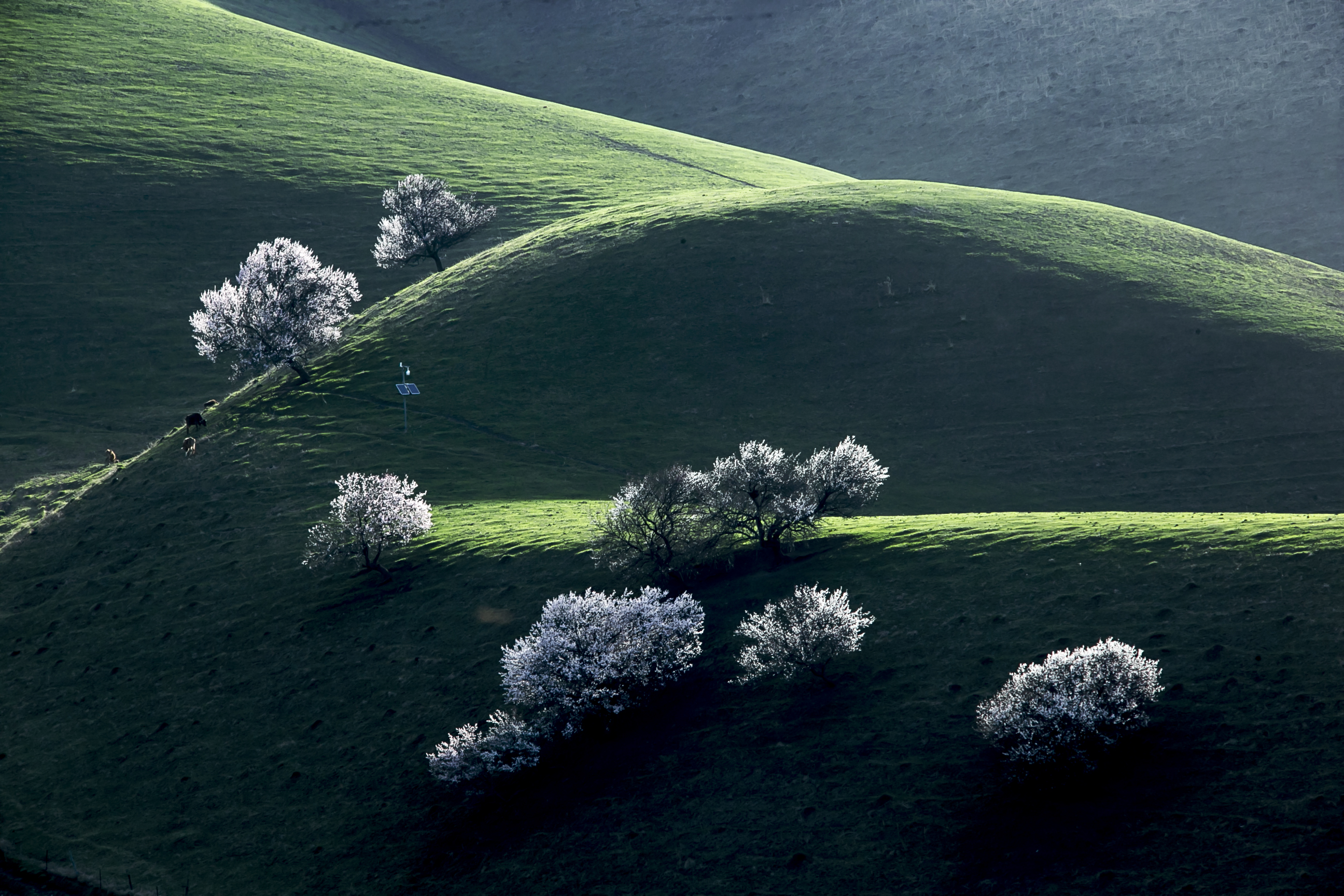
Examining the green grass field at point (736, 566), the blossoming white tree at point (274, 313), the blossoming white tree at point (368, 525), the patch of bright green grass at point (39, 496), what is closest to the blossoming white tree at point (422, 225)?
the green grass field at point (736, 566)

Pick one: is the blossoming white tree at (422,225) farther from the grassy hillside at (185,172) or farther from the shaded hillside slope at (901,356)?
the shaded hillside slope at (901,356)

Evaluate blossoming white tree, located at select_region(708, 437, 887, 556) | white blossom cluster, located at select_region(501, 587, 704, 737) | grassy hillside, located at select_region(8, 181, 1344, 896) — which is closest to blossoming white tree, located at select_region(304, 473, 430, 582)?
grassy hillside, located at select_region(8, 181, 1344, 896)

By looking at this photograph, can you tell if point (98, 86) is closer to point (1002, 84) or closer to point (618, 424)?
point (618, 424)

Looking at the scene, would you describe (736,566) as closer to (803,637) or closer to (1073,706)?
(803,637)

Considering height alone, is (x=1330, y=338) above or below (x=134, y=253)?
below

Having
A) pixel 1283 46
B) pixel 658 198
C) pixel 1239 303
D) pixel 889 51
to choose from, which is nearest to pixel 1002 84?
pixel 889 51

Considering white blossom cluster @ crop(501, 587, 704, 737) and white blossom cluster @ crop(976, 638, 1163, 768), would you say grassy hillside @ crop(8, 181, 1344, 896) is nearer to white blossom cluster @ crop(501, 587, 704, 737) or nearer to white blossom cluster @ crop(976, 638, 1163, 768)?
white blossom cluster @ crop(976, 638, 1163, 768)
